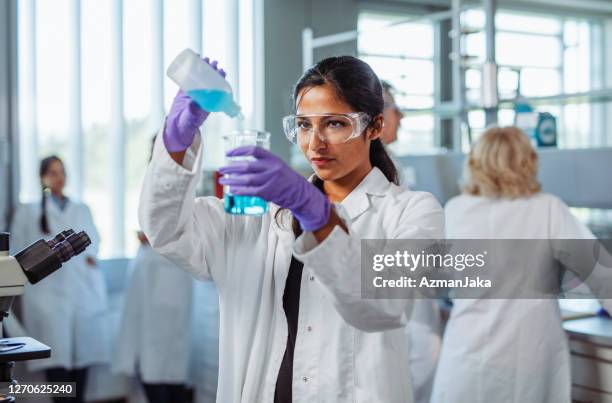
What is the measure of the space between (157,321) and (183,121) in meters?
2.75

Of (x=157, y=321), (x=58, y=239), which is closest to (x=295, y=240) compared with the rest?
(x=58, y=239)

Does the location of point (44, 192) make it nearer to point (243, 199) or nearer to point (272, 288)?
point (272, 288)

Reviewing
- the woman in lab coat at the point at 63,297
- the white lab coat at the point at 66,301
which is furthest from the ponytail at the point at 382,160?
the woman in lab coat at the point at 63,297

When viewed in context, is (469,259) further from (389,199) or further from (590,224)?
(590,224)

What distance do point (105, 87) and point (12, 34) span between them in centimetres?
57

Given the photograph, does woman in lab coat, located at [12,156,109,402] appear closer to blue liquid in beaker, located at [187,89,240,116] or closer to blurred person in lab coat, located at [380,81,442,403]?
blurred person in lab coat, located at [380,81,442,403]

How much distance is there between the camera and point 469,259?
2.58m

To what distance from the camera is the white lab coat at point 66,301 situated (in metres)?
3.87

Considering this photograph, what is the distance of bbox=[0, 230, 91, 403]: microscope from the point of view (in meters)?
1.20

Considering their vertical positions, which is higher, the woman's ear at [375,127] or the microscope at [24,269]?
the woman's ear at [375,127]

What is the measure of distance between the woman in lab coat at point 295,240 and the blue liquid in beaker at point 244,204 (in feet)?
0.32

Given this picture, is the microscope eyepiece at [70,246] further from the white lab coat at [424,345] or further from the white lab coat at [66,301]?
the white lab coat at [66,301]

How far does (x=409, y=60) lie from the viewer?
5660 millimetres

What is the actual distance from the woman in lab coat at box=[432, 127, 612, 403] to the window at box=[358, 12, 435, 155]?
2.91m
